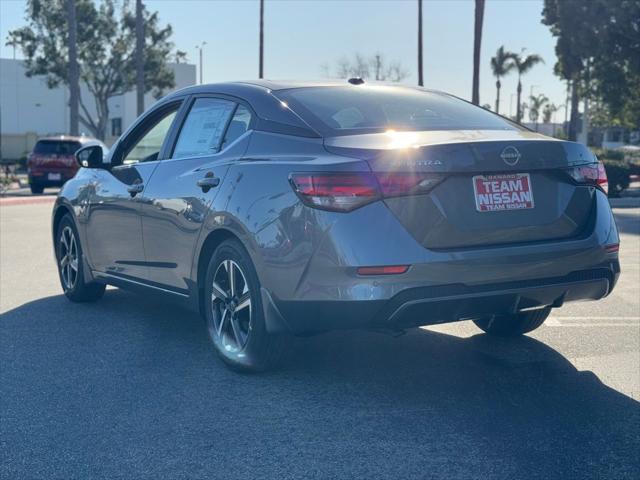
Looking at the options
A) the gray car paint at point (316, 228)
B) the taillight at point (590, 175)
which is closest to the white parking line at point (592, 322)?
the gray car paint at point (316, 228)

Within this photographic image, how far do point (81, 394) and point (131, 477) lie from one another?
1369 mm

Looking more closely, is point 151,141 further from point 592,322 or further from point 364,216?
point 592,322

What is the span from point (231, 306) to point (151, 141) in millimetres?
1910

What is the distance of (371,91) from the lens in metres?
5.96

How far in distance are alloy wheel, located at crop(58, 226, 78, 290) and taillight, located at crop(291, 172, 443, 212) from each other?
373 cm

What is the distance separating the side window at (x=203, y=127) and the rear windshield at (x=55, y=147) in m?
22.4

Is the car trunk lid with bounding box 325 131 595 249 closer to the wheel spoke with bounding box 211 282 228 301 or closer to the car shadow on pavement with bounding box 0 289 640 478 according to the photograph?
the car shadow on pavement with bounding box 0 289 640 478

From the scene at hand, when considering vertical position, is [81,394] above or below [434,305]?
below

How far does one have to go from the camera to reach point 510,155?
16.2 ft

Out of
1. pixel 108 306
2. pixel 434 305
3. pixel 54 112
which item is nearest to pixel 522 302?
pixel 434 305

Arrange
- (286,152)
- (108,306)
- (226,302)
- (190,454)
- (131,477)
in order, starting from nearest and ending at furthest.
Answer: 1. (131,477)
2. (190,454)
3. (286,152)
4. (226,302)
5. (108,306)

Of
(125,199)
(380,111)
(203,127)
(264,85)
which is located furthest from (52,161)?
(380,111)

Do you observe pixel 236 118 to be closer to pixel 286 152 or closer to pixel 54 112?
pixel 286 152

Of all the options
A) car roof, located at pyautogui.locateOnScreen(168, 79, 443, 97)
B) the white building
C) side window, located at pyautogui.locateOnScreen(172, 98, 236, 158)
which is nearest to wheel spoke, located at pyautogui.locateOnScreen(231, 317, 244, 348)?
side window, located at pyautogui.locateOnScreen(172, 98, 236, 158)
